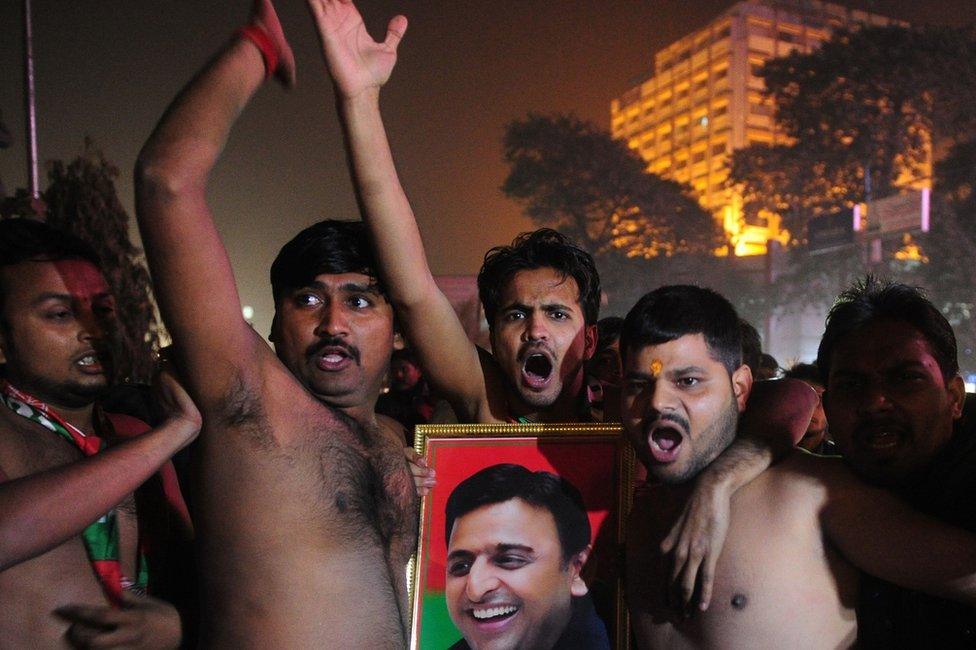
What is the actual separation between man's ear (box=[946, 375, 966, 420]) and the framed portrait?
114cm

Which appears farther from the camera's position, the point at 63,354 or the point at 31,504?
the point at 63,354

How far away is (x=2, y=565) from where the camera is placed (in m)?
1.89

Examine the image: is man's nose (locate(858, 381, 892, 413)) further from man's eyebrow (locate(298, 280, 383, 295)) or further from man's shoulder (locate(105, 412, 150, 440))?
man's shoulder (locate(105, 412, 150, 440))

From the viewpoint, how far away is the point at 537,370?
3.31 meters

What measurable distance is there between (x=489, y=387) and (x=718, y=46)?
57.2m

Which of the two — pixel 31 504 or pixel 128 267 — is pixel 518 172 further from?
pixel 31 504

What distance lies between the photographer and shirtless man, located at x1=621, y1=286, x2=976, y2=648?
238 centimetres

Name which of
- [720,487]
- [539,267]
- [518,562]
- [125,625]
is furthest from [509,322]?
[125,625]

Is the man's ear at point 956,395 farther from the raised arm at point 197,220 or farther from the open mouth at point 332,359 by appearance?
the raised arm at point 197,220

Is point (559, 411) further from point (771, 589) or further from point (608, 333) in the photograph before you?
point (608, 333)

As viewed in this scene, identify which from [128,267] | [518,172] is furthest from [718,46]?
[128,267]

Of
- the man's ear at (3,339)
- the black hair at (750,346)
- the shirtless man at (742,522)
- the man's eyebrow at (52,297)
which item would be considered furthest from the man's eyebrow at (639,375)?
the black hair at (750,346)

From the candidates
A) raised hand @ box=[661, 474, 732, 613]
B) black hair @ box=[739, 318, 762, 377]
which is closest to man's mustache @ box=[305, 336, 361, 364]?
raised hand @ box=[661, 474, 732, 613]

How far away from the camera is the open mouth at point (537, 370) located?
322cm
